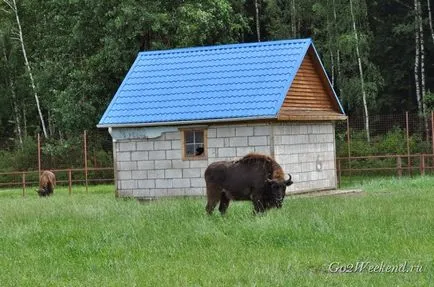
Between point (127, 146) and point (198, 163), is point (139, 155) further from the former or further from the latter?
point (198, 163)

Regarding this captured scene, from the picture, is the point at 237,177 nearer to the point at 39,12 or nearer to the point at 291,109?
the point at 291,109

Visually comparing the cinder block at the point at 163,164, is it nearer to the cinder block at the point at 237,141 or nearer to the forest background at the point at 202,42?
the cinder block at the point at 237,141

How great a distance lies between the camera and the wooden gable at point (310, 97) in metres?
22.2

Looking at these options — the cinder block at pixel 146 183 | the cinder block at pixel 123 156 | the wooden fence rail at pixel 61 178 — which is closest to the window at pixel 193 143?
the cinder block at pixel 146 183

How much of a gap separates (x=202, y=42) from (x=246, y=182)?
833 inches

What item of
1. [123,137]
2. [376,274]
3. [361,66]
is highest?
[361,66]

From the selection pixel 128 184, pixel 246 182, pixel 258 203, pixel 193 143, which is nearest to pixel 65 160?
pixel 128 184

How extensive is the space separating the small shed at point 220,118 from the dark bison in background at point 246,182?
5.41 meters

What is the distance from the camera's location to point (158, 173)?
22.5 metres

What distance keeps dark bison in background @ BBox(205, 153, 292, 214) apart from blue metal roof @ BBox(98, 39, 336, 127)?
17.8ft

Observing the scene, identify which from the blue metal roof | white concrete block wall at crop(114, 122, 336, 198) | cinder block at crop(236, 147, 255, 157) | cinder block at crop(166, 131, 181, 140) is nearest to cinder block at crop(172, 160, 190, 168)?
white concrete block wall at crop(114, 122, 336, 198)

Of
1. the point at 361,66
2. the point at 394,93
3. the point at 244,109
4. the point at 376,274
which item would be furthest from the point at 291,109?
the point at 394,93

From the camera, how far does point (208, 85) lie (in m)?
23.1

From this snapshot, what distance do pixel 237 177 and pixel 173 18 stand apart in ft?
68.8
